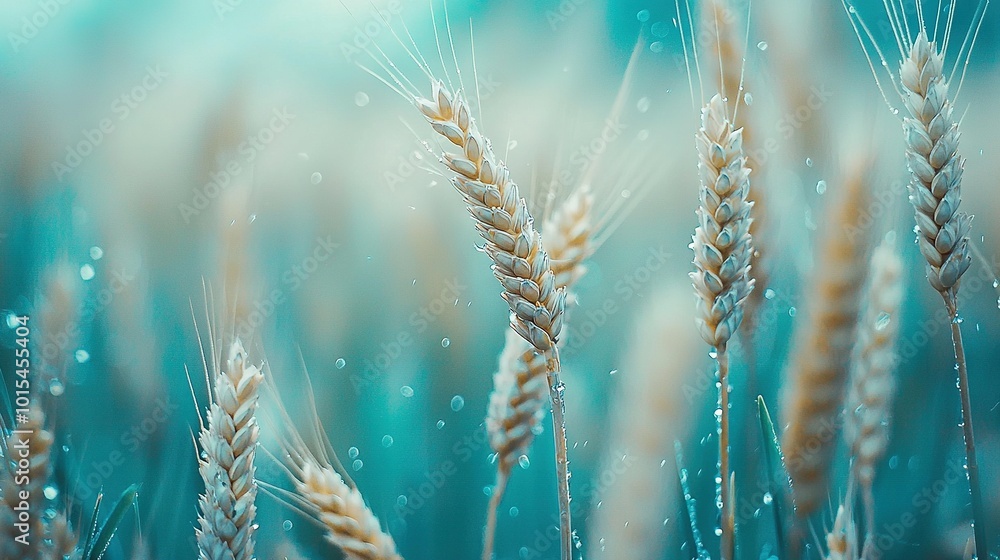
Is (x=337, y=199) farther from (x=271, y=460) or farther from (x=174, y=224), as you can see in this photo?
(x=271, y=460)

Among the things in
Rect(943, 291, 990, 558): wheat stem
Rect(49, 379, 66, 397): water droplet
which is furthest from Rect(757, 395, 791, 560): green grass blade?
Rect(49, 379, 66, 397): water droplet

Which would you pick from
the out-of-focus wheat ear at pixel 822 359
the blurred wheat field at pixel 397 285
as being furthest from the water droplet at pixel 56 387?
the out-of-focus wheat ear at pixel 822 359

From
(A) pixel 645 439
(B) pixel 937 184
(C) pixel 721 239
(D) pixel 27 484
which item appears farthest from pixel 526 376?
(D) pixel 27 484

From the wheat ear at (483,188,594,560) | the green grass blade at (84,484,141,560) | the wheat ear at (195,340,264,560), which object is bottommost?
the green grass blade at (84,484,141,560)

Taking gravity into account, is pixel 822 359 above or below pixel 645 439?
above

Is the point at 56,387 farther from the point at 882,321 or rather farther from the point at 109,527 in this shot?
the point at 882,321

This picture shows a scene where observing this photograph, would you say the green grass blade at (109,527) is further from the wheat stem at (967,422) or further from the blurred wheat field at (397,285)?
the wheat stem at (967,422)

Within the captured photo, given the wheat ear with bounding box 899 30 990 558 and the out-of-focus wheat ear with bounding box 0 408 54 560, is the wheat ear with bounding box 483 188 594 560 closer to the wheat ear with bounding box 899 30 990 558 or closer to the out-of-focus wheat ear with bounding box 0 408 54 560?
the wheat ear with bounding box 899 30 990 558
